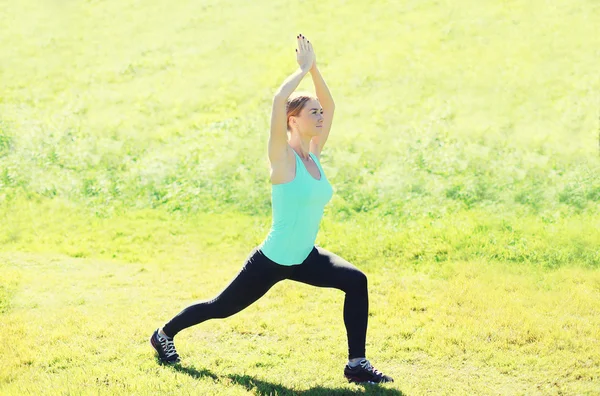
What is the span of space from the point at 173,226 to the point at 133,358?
5.15 metres

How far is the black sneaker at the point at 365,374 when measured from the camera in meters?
5.71

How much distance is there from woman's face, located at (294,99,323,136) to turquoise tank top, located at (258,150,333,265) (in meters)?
0.23

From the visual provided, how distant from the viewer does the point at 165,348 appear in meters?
6.12

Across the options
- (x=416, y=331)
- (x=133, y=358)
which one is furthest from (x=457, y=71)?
(x=133, y=358)

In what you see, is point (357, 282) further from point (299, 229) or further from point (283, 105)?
point (283, 105)

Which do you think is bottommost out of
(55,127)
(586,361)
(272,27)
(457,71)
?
(586,361)

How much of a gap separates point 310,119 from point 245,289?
53.4 inches

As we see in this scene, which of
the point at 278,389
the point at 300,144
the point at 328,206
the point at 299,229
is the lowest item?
the point at 278,389

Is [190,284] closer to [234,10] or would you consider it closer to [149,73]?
[149,73]

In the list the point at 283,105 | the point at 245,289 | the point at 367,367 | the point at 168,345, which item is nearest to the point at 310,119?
the point at 283,105

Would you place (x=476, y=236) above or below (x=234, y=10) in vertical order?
below

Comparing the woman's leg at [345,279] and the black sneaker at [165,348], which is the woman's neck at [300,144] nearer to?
the woman's leg at [345,279]

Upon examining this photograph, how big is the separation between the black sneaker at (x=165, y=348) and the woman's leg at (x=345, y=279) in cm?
133

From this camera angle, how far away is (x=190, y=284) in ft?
29.4
